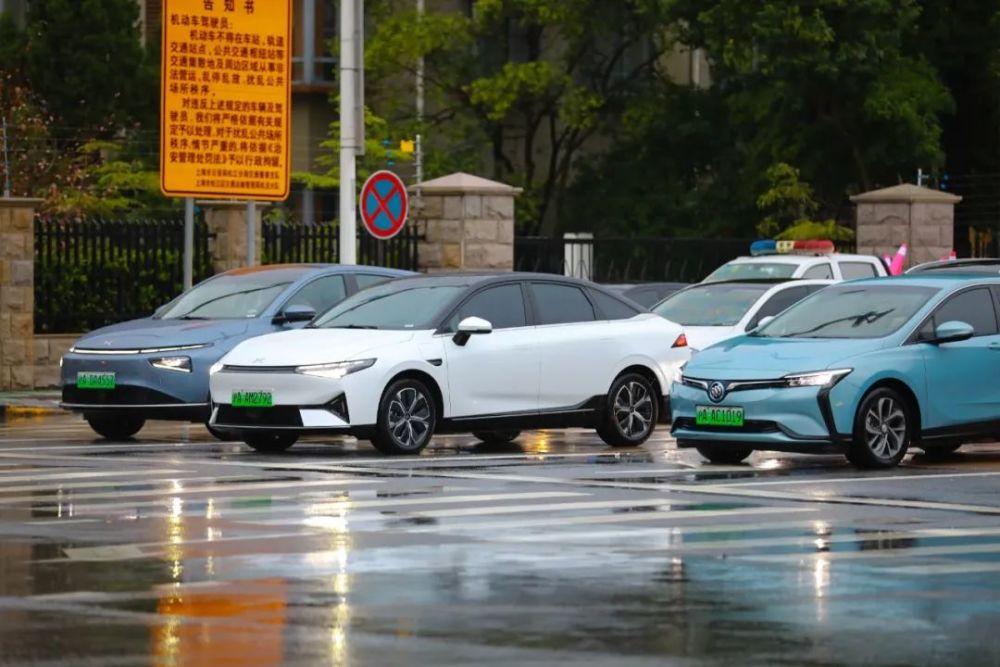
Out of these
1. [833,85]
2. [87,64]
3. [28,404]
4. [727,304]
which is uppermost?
[87,64]

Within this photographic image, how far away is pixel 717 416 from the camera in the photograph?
58.2 feet

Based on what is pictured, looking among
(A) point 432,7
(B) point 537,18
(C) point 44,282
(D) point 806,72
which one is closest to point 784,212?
(D) point 806,72

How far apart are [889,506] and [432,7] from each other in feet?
138

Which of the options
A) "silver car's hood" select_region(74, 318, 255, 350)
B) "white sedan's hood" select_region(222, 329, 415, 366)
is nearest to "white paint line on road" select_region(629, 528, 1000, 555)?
"white sedan's hood" select_region(222, 329, 415, 366)

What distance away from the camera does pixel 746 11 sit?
151 ft

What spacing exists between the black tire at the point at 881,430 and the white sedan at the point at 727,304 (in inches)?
258

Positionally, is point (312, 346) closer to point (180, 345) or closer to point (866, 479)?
point (180, 345)

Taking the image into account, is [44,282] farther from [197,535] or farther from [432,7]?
[432,7]

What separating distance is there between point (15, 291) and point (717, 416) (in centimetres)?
1405

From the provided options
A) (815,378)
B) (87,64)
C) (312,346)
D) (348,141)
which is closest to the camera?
(815,378)

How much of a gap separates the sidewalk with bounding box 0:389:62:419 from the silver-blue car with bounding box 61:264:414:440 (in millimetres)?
4394

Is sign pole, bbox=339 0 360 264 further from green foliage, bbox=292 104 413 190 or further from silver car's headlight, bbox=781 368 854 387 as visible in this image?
green foliage, bbox=292 104 413 190

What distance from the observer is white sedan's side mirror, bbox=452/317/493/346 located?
750 inches

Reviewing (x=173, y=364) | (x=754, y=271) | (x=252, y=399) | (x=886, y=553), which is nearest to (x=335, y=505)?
(x=886, y=553)
